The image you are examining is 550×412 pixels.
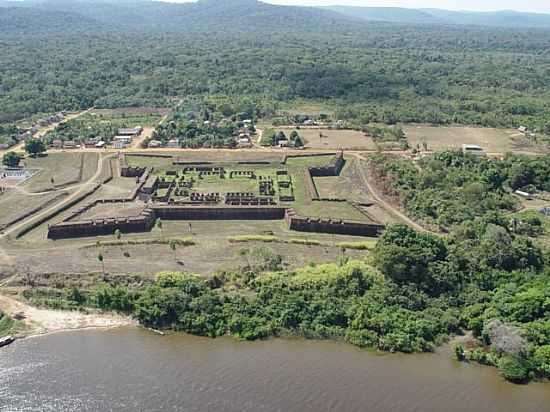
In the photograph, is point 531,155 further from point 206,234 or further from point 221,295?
point 221,295

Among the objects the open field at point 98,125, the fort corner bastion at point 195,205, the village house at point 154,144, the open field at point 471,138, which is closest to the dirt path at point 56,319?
the fort corner bastion at point 195,205

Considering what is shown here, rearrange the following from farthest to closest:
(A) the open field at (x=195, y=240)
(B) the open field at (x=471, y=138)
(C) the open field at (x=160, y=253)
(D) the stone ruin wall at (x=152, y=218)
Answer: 1. (B) the open field at (x=471, y=138)
2. (D) the stone ruin wall at (x=152, y=218)
3. (A) the open field at (x=195, y=240)
4. (C) the open field at (x=160, y=253)

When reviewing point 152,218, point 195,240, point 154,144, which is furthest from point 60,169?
point 195,240

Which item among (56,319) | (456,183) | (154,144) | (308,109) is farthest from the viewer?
(308,109)

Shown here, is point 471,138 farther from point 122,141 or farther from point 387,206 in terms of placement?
point 122,141

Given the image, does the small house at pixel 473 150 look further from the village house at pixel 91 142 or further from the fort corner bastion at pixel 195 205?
the village house at pixel 91 142

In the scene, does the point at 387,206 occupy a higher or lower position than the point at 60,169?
higher

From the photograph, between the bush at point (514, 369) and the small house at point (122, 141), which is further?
the small house at point (122, 141)

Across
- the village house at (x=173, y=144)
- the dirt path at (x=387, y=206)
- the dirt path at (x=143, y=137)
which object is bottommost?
the dirt path at (x=143, y=137)
